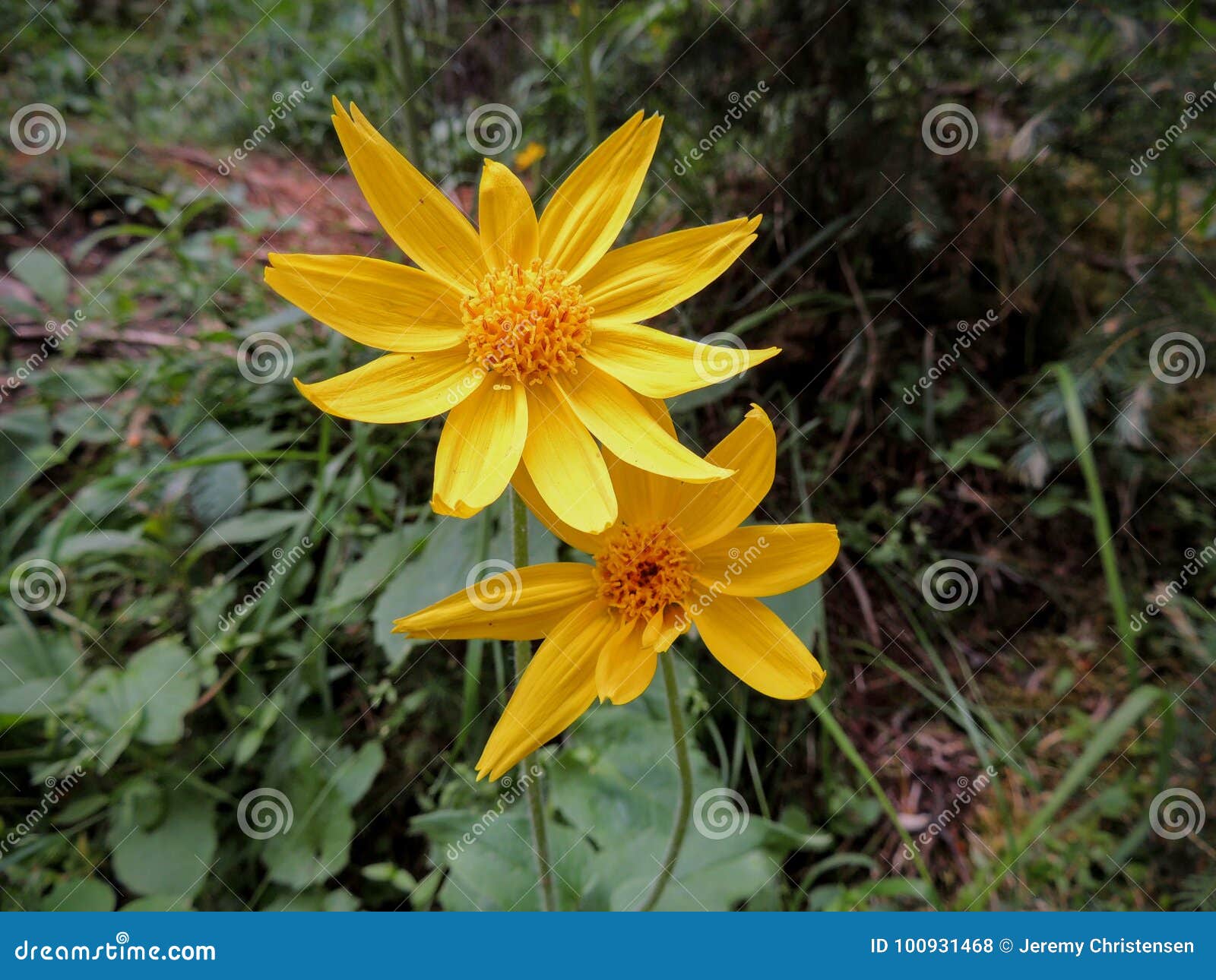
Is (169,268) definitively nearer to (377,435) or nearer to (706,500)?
(377,435)

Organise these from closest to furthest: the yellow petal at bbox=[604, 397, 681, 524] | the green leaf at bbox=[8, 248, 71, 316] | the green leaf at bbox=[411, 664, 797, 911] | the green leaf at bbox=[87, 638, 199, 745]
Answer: the yellow petal at bbox=[604, 397, 681, 524]
the green leaf at bbox=[411, 664, 797, 911]
the green leaf at bbox=[87, 638, 199, 745]
the green leaf at bbox=[8, 248, 71, 316]

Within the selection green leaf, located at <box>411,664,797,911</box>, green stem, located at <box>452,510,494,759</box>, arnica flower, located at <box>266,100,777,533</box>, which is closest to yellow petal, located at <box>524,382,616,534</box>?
arnica flower, located at <box>266,100,777,533</box>

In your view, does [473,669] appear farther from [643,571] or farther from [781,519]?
[781,519]

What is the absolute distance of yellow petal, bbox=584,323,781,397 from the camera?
1171 mm

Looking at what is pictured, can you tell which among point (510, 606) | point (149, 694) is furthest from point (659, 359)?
point (149, 694)

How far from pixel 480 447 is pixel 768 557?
51 cm

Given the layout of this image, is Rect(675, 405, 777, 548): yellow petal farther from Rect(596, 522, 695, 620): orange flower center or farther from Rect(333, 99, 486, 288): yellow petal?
Rect(333, 99, 486, 288): yellow petal

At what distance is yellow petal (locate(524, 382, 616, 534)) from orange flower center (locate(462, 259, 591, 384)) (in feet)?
0.17

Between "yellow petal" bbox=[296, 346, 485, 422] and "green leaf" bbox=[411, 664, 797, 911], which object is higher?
"yellow petal" bbox=[296, 346, 485, 422]

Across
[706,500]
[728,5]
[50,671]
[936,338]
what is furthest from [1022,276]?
[50,671]

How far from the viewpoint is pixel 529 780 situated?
1299 mm

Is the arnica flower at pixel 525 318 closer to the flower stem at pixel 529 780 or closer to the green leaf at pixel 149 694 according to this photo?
the flower stem at pixel 529 780

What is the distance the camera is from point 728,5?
2.49 metres

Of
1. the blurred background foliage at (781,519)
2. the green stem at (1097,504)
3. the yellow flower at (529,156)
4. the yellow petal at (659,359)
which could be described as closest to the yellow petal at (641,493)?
the yellow petal at (659,359)
